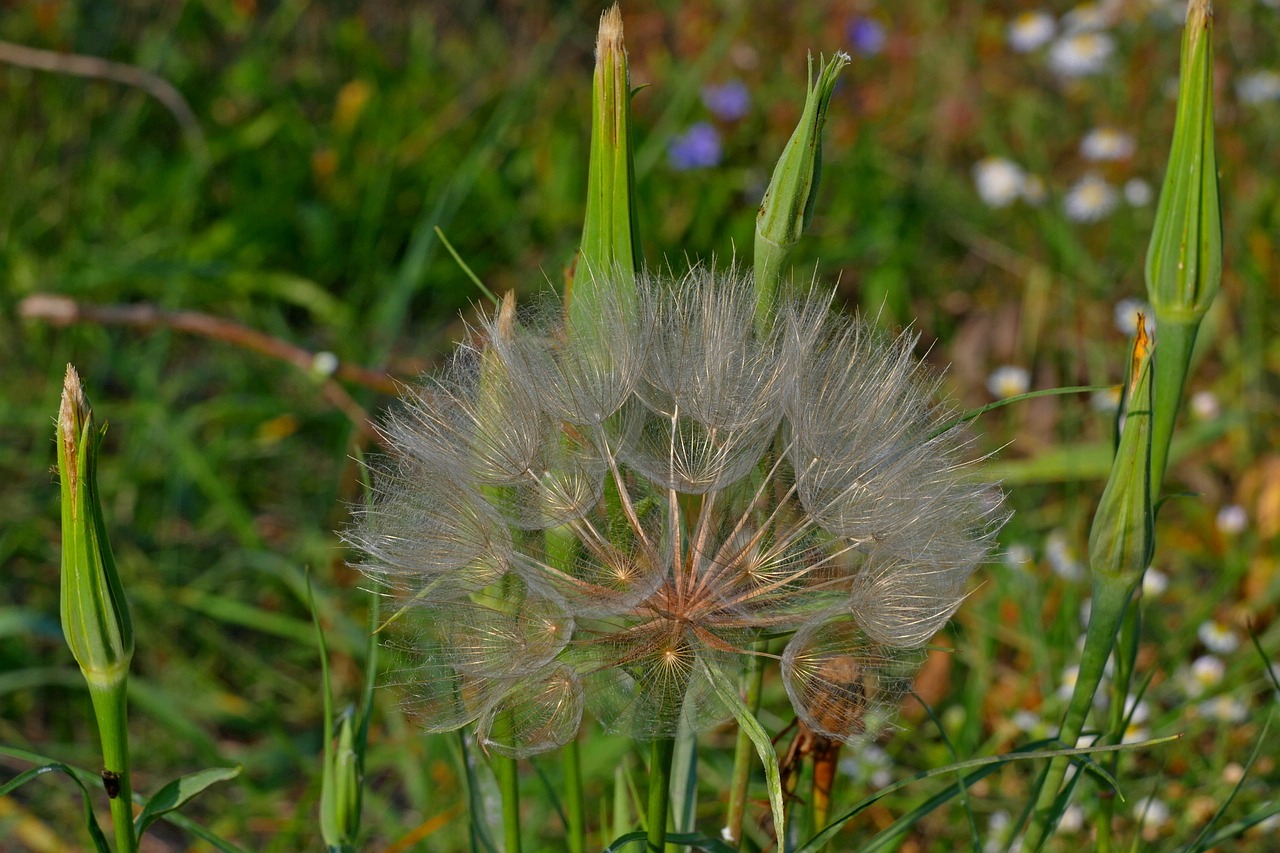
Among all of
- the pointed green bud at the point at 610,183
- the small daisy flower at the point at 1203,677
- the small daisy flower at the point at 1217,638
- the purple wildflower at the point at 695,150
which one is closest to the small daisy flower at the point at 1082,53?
the purple wildflower at the point at 695,150

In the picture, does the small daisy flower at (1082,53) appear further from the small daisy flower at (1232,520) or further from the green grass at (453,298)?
the small daisy flower at (1232,520)

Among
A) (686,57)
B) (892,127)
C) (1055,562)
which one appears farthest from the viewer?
(686,57)

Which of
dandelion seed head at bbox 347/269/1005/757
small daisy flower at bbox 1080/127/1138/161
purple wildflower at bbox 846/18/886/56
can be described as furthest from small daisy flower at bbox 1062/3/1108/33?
dandelion seed head at bbox 347/269/1005/757

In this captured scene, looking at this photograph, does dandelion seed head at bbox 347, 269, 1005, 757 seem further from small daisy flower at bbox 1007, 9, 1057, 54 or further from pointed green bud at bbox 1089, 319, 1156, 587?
small daisy flower at bbox 1007, 9, 1057, 54

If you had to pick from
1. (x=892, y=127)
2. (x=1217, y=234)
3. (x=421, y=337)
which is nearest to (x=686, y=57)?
(x=892, y=127)

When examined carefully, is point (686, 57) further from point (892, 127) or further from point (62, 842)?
point (62, 842)

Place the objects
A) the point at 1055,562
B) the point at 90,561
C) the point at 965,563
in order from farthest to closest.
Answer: the point at 1055,562 → the point at 965,563 → the point at 90,561

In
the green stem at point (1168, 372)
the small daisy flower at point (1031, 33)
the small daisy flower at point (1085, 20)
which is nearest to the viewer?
the green stem at point (1168, 372)

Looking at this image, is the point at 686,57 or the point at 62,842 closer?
the point at 62,842
